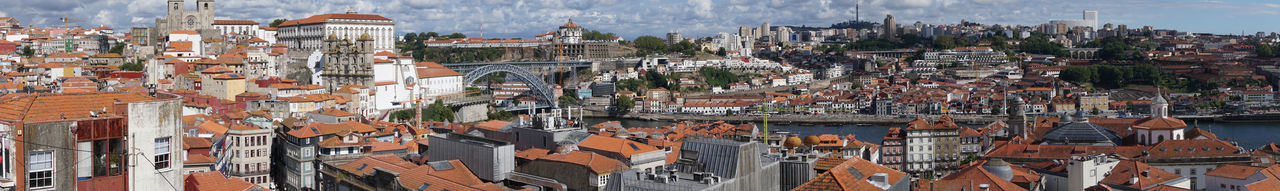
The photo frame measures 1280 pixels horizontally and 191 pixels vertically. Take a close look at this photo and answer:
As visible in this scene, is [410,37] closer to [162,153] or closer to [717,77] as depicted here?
[717,77]

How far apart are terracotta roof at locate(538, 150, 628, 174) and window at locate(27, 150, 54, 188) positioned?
5321mm

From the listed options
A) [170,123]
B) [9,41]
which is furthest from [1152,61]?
[170,123]

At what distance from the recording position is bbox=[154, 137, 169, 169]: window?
486cm

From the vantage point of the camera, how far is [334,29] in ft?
121

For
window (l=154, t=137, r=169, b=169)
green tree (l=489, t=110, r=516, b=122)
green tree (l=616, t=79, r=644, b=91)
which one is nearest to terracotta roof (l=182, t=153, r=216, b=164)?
window (l=154, t=137, r=169, b=169)

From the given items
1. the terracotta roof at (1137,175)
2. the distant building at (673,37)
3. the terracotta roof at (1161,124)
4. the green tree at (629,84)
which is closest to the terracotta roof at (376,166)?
the terracotta roof at (1137,175)

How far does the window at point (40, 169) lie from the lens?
15.1 ft

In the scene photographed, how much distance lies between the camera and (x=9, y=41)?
3575 centimetres

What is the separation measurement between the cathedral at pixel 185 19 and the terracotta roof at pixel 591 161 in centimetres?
2856

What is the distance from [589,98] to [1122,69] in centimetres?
2221

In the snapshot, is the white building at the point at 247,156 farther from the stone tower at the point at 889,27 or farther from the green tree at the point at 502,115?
the stone tower at the point at 889,27

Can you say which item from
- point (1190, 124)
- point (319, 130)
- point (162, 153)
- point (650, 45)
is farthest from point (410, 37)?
point (162, 153)

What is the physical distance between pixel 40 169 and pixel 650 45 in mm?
51938

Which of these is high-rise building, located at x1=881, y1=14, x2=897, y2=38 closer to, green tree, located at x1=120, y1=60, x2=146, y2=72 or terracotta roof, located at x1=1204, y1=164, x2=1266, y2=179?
green tree, located at x1=120, y1=60, x2=146, y2=72
